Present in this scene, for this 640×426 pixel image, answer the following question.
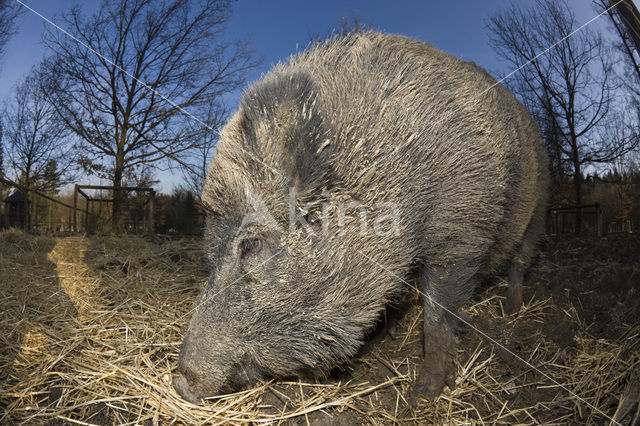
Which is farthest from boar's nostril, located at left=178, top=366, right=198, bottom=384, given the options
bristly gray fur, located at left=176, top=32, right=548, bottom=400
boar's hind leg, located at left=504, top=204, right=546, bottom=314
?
boar's hind leg, located at left=504, top=204, right=546, bottom=314

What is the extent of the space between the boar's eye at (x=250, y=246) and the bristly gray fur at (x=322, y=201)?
0.04 meters

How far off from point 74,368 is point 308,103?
2.47 meters

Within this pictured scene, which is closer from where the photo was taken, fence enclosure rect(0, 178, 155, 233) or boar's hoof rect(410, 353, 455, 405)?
boar's hoof rect(410, 353, 455, 405)

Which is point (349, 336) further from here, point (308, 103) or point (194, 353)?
point (308, 103)

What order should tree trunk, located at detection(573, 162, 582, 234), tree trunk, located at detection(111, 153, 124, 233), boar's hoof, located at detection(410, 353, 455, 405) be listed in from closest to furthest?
1. boar's hoof, located at detection(410, 353, 455, 405)
2. tree trunk, located at detection(573, 162, 582, 234)
3. tree trunk, located at detection(111, 153, 124, 233)

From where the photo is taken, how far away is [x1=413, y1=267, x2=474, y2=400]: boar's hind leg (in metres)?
2.75

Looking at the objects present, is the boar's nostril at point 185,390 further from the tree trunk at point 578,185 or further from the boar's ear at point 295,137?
the tree trunk at point 578,185

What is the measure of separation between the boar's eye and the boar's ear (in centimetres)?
40

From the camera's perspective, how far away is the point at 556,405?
2566mm

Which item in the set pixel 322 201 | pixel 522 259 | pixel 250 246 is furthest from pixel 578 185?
pixel 250 246

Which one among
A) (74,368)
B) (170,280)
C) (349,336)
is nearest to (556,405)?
(349,336)

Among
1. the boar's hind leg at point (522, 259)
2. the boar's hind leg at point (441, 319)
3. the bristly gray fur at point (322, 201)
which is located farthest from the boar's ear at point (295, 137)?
the boar's hind leg at point (522, 259)

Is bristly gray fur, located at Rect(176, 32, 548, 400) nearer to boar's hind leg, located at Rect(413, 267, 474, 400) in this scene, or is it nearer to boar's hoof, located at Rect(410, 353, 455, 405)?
boar's hind leg, located at Rect(413, 267, 474, 400)

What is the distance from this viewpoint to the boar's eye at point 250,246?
2262mm
